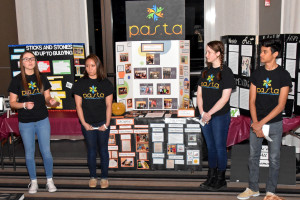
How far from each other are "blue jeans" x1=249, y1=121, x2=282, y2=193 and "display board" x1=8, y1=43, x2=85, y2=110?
7.74ft

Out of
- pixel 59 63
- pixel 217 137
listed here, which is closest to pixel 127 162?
pixel 217 137

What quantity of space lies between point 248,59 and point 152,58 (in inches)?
41.9

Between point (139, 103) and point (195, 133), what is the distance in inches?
30.4

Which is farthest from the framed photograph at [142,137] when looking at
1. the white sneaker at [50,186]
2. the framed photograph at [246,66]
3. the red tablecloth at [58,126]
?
the framed photograph at [246,66]

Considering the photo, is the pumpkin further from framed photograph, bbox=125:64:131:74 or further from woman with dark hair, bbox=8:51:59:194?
woman with dark hair, bbox=8:51:59:194

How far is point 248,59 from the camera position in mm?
3900

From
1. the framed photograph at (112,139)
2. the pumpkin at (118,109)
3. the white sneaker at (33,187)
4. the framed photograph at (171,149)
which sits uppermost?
the pumpkin at (118,109)

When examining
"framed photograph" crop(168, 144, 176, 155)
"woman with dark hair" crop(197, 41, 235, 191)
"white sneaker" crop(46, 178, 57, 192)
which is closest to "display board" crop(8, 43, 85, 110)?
"white sneaker" crop(46, 178, 57, 192)

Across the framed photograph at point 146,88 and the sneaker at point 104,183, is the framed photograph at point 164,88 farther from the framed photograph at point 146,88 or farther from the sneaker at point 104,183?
the sneaker at point 104,183

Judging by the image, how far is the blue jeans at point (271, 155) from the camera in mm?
3166

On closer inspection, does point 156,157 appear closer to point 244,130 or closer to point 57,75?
point 244,130

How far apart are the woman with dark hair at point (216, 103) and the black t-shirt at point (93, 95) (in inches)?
37.2

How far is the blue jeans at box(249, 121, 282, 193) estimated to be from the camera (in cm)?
317

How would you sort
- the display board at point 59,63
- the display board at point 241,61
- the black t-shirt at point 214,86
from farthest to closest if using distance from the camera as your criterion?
the display board at point 59,63 < the display board at point 241,61 < the black t-shirt at point 214,86
